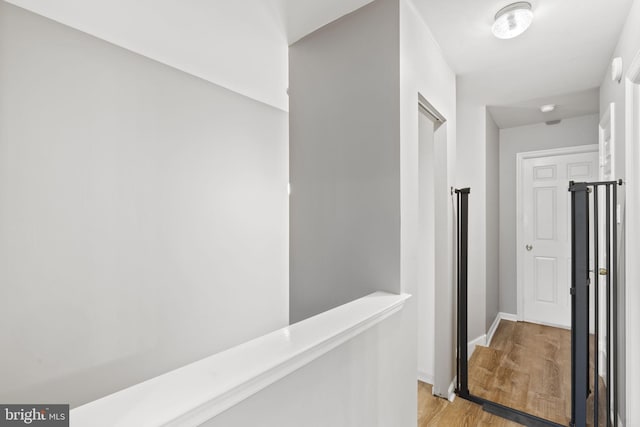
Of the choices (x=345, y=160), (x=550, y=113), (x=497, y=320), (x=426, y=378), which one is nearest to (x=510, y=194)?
(x=550, y=113)

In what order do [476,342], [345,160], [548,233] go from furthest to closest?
[548,233]
[476,342]
[345,160]

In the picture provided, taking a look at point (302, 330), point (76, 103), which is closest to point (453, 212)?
point (302, 330)

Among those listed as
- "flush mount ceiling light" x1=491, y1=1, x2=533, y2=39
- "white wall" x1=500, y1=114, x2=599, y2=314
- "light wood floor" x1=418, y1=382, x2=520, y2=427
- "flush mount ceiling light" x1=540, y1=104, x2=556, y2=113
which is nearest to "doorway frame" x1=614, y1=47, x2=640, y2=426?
"flush mount ceiling light" x1=491, y1=1, x2=533, y2=39

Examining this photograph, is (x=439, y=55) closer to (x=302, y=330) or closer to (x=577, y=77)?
(x=577, y=77)

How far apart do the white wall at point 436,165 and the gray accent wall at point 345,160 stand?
0.24ft

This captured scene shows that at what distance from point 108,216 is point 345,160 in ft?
4.63

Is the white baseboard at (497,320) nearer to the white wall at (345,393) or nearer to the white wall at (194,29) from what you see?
the white wall at (345,393)

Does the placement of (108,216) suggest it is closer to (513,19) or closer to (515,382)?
(513,19)

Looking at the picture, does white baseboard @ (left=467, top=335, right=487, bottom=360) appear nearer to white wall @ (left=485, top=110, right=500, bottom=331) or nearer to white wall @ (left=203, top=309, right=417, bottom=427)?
white wall @ (left=485, top=110, right=500, bottom=331)

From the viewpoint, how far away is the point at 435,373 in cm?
226

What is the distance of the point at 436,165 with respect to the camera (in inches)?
90.2

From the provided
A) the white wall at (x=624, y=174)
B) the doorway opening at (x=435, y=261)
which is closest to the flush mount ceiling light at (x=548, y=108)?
the white wall at (x=624, y=174)

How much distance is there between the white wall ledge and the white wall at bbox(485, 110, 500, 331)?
110 inches

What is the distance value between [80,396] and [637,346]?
9.68ft
